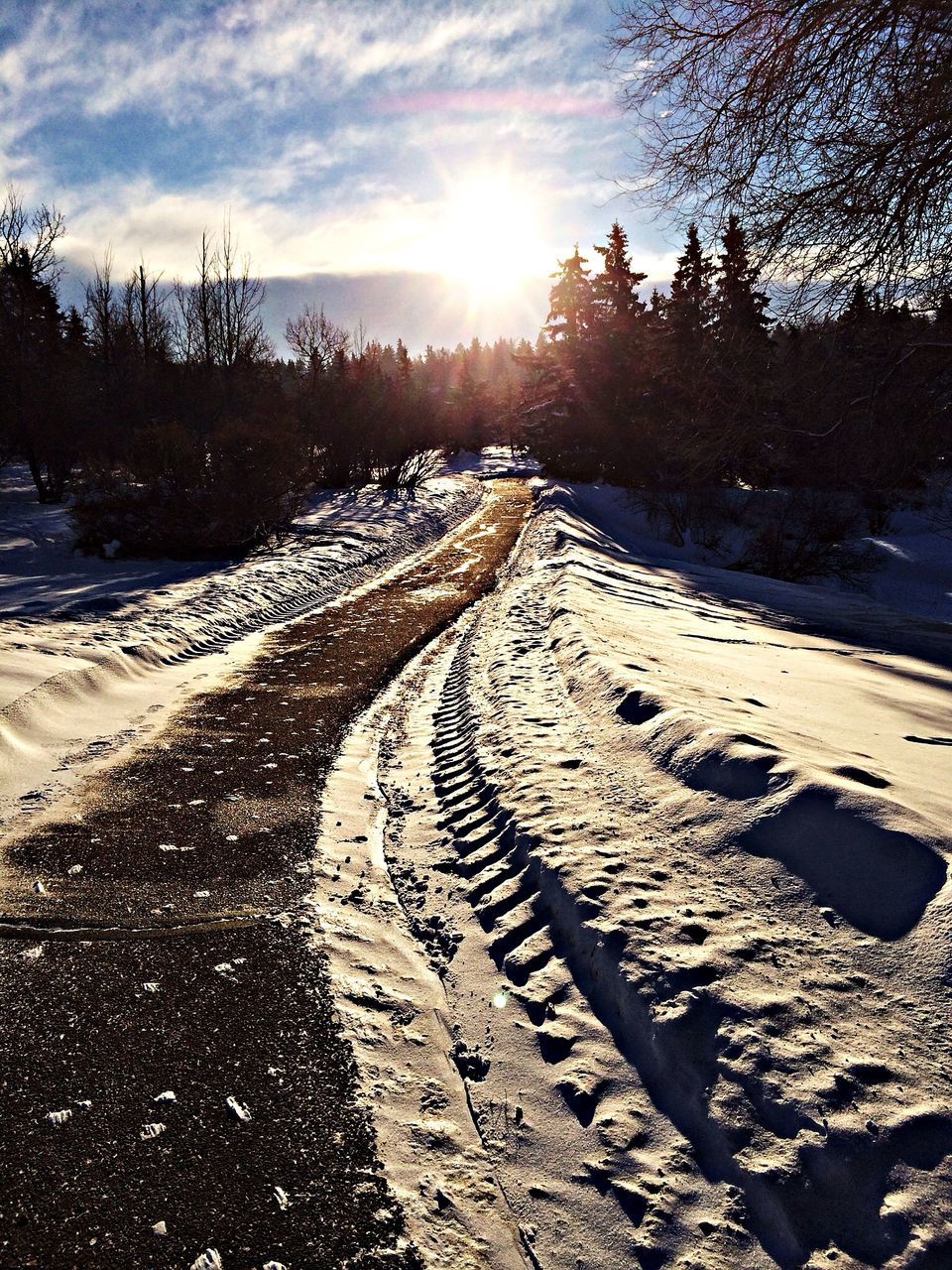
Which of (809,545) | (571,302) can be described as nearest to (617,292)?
(571,302)

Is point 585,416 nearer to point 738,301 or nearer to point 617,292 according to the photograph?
point 617,292

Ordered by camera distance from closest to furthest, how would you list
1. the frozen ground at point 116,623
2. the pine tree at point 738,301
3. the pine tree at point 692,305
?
the frozen ground at point 116,623 < the pine tree at point 738,301 < the pine tree at point 692,305

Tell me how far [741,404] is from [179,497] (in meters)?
10.1

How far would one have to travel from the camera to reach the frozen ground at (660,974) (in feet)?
6.72

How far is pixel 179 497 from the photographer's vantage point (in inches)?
522

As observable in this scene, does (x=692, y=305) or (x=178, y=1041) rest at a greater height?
(x=692, y=305)

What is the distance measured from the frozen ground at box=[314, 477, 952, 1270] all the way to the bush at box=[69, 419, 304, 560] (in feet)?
30.1

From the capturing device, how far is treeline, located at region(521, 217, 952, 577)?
23.3 feet

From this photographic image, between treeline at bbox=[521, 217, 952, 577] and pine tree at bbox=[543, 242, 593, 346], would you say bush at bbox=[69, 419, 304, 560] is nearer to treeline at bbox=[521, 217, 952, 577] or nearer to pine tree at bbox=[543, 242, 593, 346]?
treeline at bbox=[521, 217, 952, 577]

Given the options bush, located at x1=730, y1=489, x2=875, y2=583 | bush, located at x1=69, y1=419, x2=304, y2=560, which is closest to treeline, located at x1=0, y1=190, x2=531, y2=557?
bush, located at x1=69, y1=419, x2=304, y2=560

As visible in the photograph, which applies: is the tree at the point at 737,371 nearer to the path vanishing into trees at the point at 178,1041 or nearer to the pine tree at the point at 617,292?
the path vanishing into trees at the point at 178,1041

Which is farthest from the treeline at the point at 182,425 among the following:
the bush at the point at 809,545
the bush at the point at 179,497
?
the bush at the point at 809,545

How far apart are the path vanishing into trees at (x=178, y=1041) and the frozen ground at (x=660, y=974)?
199mm

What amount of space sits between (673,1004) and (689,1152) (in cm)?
50
